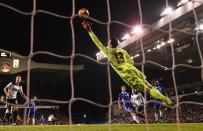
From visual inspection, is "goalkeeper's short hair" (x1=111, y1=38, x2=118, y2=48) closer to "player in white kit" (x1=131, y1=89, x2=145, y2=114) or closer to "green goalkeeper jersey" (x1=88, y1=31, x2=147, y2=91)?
"green goalkeeper jersey" (x1=88, y1=31, x2=147, y2=91)

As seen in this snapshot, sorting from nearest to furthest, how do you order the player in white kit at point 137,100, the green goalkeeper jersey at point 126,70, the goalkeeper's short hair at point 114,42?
the goalkeeper's short hair at point 114,42 < the green goalkeeper jersey at point 126,70 < the player in white kit at point 137,100

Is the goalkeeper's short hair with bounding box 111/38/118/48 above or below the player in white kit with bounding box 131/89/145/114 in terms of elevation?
above

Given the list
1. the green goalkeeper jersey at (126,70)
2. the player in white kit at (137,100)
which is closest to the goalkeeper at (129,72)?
the green goalkeeper jersey at (126,70)

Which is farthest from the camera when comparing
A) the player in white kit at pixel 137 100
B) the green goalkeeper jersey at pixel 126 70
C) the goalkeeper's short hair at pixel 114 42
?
the player in white kit at pixel 137 100

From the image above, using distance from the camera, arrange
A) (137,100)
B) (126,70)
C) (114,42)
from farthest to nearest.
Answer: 1. (137,100)
2. (126,70)
3. (114,42)

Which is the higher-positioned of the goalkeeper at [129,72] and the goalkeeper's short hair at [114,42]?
the goalkeeper's short hair at [114,42]

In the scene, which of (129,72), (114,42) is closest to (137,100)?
(129,72)

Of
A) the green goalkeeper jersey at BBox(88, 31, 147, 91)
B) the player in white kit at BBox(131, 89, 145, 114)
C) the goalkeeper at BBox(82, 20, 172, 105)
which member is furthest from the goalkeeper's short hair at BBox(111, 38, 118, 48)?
the player in white kit at BBox(131, 89, 145, 114)

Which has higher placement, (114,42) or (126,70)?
(114,42)

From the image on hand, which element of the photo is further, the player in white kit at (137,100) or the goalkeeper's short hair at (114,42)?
the player in white kit at (137,100)

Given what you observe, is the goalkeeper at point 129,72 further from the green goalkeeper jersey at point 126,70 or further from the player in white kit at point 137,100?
the player in white kit at point 137,100

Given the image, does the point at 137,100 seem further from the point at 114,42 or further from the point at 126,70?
the point at 114,42

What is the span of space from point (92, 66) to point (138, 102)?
1682 cm

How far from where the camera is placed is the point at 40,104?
944 inches
